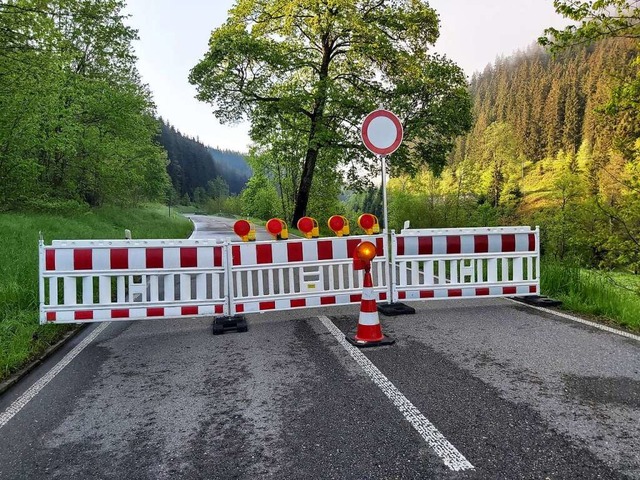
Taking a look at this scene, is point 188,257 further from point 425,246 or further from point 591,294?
point 591,294

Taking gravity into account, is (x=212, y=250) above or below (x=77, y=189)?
below

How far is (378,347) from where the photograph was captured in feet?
15.5

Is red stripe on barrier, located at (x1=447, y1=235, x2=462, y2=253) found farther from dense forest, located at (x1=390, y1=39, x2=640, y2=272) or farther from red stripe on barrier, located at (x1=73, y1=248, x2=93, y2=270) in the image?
red stripe on barrier, located at (x1=73, y1=248, x2=93, y2=270)

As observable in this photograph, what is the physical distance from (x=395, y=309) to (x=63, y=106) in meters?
16.7

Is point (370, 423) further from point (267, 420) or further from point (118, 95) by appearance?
point (118, 95)

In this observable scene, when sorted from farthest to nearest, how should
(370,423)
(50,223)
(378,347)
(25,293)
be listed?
(50,223), (25,293), (378,347), (370,423)

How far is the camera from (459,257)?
6633mm

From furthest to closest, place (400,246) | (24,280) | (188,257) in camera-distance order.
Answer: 1. (24,280)
2. (400,246)
3. (188,257)

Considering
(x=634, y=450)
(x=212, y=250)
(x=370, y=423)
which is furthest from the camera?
(x=212, y=250)

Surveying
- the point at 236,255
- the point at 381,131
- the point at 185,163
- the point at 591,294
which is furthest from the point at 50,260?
the point at 185,163

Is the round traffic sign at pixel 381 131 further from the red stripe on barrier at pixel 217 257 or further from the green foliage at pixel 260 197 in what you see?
the green foliage at pixel 260 197

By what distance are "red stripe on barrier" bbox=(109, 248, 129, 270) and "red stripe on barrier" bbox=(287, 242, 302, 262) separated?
86.0 inches

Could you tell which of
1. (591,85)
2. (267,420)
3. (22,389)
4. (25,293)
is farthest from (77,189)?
(591,85)

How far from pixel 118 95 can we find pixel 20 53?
9875 millimetres
